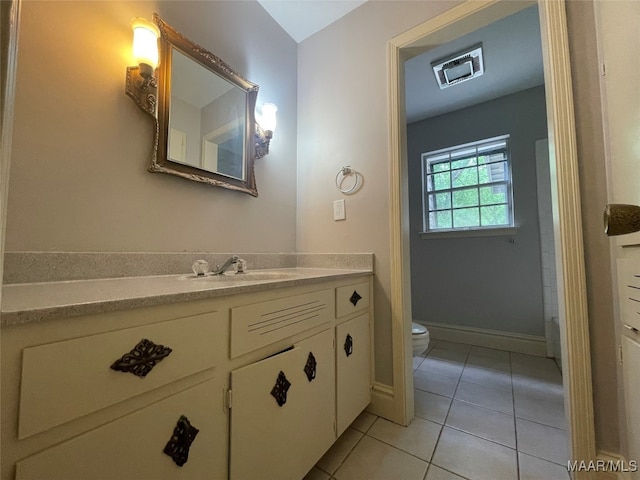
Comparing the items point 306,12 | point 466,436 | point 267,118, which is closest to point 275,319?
point 466,436

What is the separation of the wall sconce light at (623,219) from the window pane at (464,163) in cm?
261

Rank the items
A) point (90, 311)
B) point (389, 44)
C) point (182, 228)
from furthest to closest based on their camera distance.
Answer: point (389, 44)
point (182, 228)
point (90, 311)

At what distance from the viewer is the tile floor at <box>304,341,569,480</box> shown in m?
1.06

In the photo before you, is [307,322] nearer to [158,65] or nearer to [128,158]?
[128,158]

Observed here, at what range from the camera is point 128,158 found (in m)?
1.06

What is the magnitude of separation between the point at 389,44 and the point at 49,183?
5.97ft

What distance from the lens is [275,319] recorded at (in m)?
0.86

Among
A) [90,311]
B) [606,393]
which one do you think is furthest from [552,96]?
[90,311]

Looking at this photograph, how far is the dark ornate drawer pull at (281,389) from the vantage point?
0.83 metres

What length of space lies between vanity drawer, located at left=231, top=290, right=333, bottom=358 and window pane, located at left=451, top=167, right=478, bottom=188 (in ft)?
8.25

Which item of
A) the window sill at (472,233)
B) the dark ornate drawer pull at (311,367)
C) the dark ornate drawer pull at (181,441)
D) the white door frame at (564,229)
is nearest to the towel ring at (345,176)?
the white door frame at (564,229)

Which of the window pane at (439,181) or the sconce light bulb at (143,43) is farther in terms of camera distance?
the window pane at (439,181)

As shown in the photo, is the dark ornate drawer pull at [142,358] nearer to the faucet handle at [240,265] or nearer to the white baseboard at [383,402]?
the faucet handle at [240,265]
